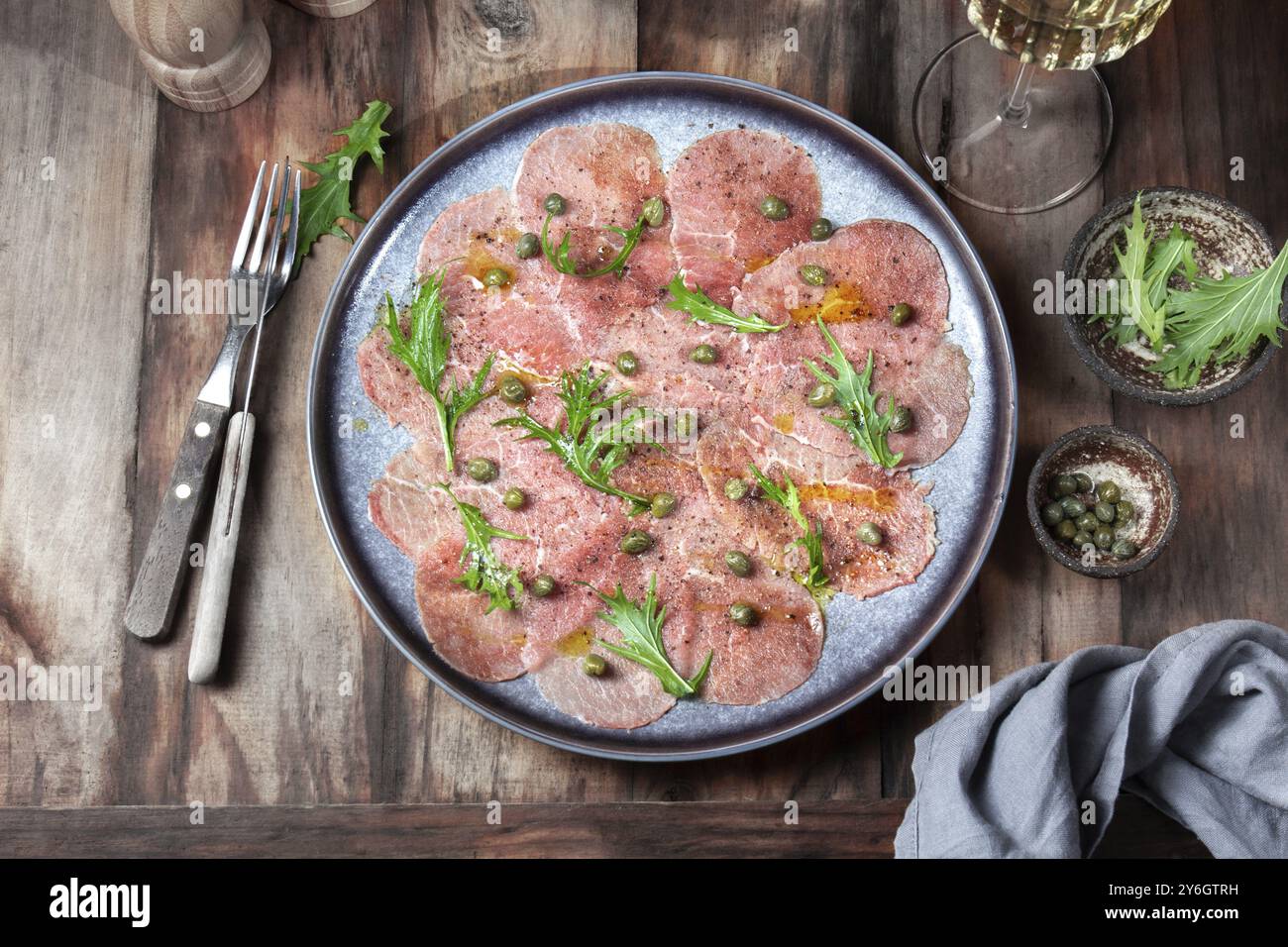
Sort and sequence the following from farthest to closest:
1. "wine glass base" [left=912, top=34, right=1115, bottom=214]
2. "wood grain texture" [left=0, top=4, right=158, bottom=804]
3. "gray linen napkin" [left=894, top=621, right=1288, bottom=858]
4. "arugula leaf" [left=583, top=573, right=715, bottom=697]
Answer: "wine glass base" [left=912, top=34, right=1115, bottom=214] < "wood grain texture" [left=0, top=4, right=158, bottom=804] < "arugula leaf" [left=583, top=573, right=715, bottom=697] < "gray linen napkin" [left=894, top=621, right=1288, bottom=858]

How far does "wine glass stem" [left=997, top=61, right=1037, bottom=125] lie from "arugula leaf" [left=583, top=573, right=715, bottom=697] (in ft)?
4.60

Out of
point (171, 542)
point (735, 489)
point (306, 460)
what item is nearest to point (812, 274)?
point (735, 489)

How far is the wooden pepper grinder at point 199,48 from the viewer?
2383 millimetres

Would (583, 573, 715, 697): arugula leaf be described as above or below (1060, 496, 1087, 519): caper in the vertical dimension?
below

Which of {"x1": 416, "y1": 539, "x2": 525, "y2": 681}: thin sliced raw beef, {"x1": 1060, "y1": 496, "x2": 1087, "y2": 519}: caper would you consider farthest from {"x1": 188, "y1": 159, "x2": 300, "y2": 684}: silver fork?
{"x1": 1060, "y1": 496, "x2": 1087, "y2": 519}: caper

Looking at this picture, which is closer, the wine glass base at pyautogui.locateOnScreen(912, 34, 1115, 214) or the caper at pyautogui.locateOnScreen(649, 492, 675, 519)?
the caper at pyautogui.locateOnScreen(649, 492, 675, 519)

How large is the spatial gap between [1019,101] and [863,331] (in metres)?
0.66

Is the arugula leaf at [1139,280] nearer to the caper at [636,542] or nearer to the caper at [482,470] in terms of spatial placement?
the caper at [636,542]

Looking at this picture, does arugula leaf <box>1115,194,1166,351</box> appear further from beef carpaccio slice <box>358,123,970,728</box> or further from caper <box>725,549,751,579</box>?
caper <box>725,549,751,579</box>

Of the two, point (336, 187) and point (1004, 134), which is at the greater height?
point (1004, 134)

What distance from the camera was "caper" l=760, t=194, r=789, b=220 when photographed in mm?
2484

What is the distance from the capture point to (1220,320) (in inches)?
92.7

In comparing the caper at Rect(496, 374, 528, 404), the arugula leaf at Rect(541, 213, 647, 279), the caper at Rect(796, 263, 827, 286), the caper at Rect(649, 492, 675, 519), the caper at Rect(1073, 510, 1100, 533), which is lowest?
the caper at Rect(1073, 510, 1100, 533)

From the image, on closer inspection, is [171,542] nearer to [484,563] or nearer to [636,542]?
[484,563]
